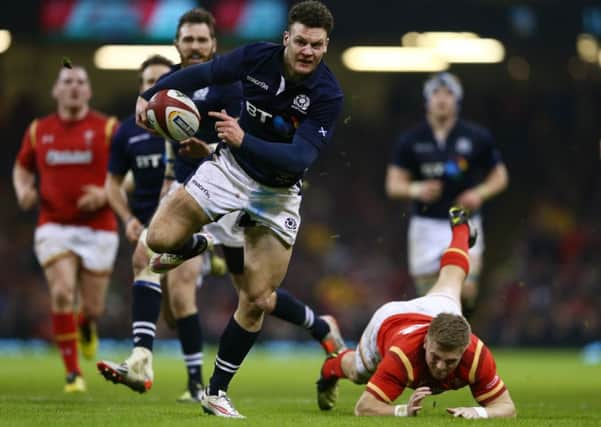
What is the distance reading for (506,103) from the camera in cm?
2481

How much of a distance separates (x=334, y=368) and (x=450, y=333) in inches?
60.0

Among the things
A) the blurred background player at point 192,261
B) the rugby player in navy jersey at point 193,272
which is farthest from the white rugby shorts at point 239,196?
the rugby player in navy jersey at point 193,272

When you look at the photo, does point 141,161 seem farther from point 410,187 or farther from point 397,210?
point 397,210

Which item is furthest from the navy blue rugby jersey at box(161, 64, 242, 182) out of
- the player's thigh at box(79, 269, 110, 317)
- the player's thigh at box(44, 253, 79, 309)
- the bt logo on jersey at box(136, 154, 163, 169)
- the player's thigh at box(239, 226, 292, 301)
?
the player's thigh at box(79, 269, 110, 317)

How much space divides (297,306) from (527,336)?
532 inches

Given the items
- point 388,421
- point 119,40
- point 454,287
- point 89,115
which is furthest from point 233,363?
point 119,40

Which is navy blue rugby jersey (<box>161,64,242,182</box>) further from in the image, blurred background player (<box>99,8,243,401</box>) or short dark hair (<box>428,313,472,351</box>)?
short dark hair (<box>428,313,472,351</box>)

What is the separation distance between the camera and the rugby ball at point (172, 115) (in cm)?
712

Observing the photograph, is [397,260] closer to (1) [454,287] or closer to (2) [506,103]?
(2) [506,103]

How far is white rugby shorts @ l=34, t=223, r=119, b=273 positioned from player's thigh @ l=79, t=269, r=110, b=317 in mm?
81

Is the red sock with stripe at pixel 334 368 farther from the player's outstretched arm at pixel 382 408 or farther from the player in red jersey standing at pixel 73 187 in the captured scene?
the player in red jersey standing at pixel 73 187

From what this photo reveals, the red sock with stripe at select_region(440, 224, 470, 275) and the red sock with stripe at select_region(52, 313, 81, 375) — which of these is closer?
the red sock with stripe at select_region(440, 224, 470, 275)

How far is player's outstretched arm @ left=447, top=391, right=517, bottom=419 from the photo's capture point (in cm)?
701

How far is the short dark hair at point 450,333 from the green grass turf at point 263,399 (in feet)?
1.38
